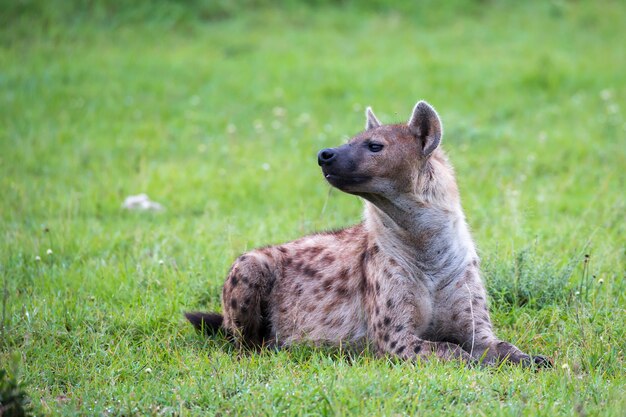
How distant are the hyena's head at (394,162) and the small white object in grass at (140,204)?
11.0ft

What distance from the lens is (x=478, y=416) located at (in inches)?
149

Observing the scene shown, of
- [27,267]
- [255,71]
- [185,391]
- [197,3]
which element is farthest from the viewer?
[197,3]

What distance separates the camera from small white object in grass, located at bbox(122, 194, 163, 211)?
799 centimetres

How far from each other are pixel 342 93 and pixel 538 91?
8.12 ft

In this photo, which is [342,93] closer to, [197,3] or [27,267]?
[197,3]

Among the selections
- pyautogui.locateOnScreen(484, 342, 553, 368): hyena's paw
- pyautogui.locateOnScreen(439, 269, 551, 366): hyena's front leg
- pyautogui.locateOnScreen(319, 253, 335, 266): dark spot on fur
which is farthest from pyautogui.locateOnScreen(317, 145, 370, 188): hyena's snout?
pyautogui.locateOnScreen(484, 342, 553, 368): hyena's paw

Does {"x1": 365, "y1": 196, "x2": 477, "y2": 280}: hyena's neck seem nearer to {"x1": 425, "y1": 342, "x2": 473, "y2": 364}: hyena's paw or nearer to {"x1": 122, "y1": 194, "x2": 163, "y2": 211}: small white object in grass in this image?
{"x1": 425, "y1": 342, "x2": 473, "y2": 364}: hyena's paw

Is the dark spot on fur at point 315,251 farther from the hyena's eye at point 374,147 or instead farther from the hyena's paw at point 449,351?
the hyena's paw at point 449,351

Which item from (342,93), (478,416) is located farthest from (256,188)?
(478,416)

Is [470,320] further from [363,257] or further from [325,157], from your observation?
[325,157]

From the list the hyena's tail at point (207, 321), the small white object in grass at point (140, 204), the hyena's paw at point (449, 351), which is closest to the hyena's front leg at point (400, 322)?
the hyena's paw at point (449, 351)

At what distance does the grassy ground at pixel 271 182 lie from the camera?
4359 mm

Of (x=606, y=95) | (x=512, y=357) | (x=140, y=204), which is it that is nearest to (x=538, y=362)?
(x=512, y=357)

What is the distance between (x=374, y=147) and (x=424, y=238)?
59cm
